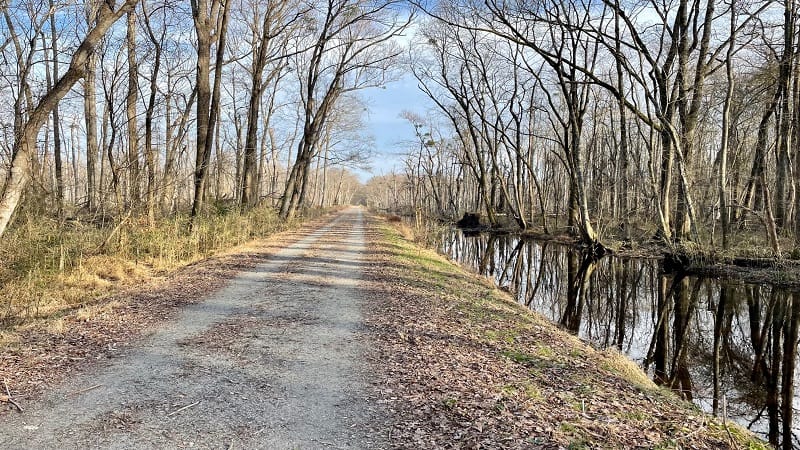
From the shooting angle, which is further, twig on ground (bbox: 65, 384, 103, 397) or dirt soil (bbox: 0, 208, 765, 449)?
twig on ground (bbox: 65, 384, 103, 397)

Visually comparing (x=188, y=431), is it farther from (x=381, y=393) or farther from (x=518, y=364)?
(x=518, y=364)

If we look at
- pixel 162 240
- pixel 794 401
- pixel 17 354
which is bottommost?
pixel 794 401

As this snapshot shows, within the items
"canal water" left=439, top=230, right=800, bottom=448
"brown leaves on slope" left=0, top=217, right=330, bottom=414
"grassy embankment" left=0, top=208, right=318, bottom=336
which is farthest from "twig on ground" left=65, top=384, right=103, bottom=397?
"canal water" left=439, top=230, right=800, bottom=448

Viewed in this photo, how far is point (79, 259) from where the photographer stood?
9.43 meters

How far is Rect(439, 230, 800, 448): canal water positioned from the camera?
6570 mm

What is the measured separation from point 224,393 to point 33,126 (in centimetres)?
525

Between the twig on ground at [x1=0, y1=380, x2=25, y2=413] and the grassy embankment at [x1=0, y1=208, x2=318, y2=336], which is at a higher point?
the grassy embankment at [x1=0, y1=208, x2=318, y2=336]

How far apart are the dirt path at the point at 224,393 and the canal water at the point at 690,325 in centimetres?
308

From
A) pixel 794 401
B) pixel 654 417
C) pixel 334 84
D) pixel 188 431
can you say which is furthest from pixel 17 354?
pixel 334 84

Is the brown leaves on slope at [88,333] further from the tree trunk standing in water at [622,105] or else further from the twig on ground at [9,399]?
the tree trunk standing in water at [622,105]

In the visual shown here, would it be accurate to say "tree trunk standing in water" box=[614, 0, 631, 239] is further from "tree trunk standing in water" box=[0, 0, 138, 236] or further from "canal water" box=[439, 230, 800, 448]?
"tree trunk standing in water" box=[0, 0, 138, 236]

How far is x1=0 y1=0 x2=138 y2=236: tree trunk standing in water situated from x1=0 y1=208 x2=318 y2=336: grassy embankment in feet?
4.38

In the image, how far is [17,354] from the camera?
493 cm

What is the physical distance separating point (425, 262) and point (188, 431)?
1055 cm
